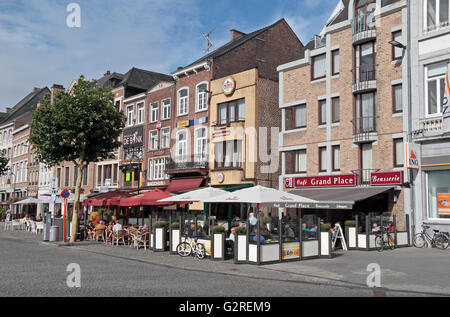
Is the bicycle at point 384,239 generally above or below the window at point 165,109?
below

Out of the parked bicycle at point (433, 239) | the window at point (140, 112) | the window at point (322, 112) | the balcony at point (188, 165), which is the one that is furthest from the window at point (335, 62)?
the window at point (140, 112)

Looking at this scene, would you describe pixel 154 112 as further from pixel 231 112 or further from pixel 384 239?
pixel 384 239

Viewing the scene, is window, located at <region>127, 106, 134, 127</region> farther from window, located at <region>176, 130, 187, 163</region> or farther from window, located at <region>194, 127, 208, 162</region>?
window, located at <region>194, 127, 208, 162</region>

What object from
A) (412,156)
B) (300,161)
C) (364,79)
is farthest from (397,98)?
(300,161)

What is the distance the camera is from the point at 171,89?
126 ft

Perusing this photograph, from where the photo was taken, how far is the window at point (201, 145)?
34156mm

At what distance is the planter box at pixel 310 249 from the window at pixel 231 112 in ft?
53.4

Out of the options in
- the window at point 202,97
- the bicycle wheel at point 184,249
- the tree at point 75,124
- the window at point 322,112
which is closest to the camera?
the bicycle wheel at point 184,249

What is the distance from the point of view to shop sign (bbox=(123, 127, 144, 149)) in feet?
135

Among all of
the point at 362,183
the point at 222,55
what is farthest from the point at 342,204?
the point at 222,55

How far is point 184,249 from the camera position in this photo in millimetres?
17344

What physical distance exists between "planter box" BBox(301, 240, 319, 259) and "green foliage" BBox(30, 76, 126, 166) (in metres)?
12.9

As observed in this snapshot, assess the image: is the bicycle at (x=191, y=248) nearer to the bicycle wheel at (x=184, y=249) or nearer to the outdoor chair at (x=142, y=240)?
the bicycle wheel at (x=184, y=249)

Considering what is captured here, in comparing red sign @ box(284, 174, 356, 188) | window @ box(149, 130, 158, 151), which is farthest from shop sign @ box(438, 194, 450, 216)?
window @ box(149, 130, 158, 151)
